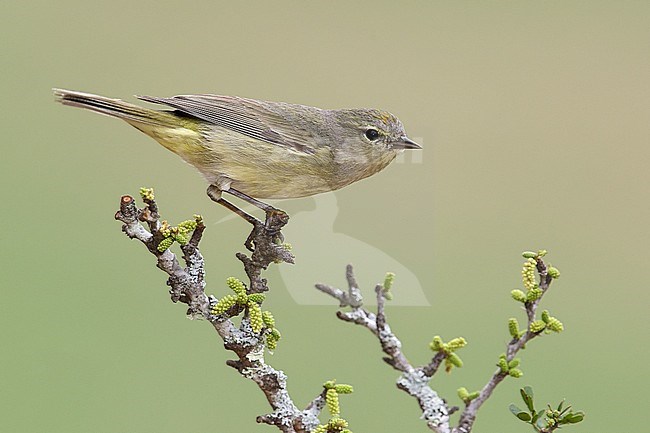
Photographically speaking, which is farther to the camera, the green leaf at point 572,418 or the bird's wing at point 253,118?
the bird's wing at point 253,118

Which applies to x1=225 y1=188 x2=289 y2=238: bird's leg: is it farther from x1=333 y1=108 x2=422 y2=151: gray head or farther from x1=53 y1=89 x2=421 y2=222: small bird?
x1=333 y1=108 x2=422 y2=151: gray head

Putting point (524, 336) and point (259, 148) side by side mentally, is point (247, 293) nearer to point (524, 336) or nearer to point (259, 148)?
point (259, 148)

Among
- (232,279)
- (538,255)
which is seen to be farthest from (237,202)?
(538,255)

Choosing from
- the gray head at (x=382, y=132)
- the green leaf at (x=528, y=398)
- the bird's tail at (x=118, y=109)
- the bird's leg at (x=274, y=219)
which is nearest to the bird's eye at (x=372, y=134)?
the gray head at (x=382, y=132)

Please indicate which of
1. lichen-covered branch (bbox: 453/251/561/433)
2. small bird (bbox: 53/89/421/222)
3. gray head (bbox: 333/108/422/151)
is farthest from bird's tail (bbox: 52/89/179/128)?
lichen-covered branch (bbox: 453/251/561/433)

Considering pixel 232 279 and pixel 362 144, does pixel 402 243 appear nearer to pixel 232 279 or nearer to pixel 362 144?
pixel 362 144

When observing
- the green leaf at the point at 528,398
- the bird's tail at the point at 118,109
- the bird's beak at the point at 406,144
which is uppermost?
the bird's beak at the point at 406,144

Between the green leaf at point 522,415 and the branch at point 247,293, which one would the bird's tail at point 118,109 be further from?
the green leaf at point 522,415
